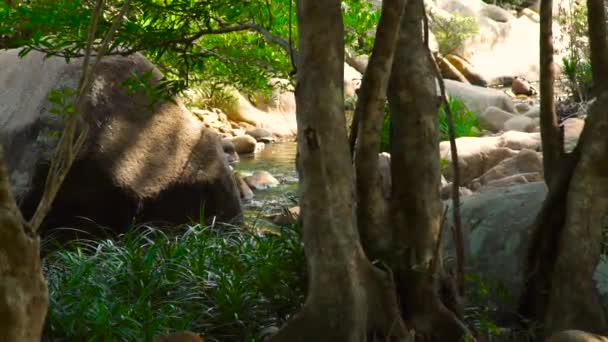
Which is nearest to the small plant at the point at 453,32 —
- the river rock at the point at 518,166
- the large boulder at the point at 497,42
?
the large boulder at the point at 497,42

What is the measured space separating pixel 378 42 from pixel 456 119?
34.5 ft

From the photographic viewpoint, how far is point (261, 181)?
12969mm

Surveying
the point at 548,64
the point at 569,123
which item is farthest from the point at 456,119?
the point at 548,64

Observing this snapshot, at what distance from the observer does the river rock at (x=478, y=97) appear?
1809 centimetres

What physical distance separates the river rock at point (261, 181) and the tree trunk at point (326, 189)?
8.70 m

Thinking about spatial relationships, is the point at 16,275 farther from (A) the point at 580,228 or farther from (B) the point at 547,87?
(B) the point at 547,87

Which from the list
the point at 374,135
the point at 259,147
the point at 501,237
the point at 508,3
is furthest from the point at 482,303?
the point at 508,3

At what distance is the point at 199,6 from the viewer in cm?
516

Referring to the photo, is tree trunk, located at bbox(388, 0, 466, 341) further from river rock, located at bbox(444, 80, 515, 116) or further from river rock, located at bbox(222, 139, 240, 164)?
river rock, located at bbox(444, 80, 515, 116)

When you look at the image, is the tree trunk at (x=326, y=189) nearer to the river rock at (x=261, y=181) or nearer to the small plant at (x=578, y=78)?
the river rock at (x=261, y=181)

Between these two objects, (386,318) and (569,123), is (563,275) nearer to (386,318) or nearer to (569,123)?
(386,318)

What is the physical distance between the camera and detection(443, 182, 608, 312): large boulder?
17.3ft

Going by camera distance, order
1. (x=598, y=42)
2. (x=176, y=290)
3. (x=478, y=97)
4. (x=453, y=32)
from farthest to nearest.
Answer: (x=453, y=32) < (x=478, y=97) < (x=176, y=290) < (x=598, y=42)

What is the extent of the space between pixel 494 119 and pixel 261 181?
19.3 feet
